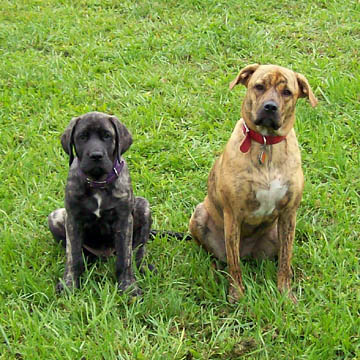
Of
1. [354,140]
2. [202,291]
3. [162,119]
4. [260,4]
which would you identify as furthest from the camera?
[260,4]

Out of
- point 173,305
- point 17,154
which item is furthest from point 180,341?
point 17,154

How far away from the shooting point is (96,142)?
384cm

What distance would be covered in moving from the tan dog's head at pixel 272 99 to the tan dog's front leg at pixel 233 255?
2.11ft

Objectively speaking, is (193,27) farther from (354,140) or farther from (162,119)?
(354,140)

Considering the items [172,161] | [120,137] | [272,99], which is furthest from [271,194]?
[172,161]

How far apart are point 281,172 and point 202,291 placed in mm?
985

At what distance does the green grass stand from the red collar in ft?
3.02

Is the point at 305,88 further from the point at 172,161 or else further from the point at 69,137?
the point at 172,161

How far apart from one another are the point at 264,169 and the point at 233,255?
64 cm

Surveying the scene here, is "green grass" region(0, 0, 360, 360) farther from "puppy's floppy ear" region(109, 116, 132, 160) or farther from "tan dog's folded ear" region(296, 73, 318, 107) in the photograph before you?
"tan dog's folded ear" region(296, 73, 318, 107)

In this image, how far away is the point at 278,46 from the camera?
7316 mm

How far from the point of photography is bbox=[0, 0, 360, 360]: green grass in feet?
11.6

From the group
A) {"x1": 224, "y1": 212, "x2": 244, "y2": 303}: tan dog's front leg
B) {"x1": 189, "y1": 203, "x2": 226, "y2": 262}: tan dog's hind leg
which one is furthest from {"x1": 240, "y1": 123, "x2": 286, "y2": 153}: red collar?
{"x1": 189, "y1": 203, "x2": 226, "y2": 262}: tan dog's hind leg

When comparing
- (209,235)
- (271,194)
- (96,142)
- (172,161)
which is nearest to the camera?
(271,194)
